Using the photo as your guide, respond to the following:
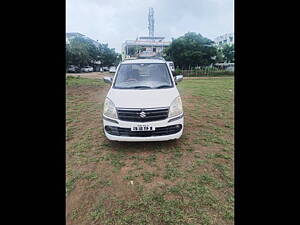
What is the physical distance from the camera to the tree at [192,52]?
27219 millimetres

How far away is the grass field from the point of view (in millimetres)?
1804

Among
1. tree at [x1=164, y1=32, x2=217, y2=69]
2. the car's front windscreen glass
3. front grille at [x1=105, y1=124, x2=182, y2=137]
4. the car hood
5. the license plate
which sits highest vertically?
tree at [x1=164, y1=32, x2=217, y2=69]

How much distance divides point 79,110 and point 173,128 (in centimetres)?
405

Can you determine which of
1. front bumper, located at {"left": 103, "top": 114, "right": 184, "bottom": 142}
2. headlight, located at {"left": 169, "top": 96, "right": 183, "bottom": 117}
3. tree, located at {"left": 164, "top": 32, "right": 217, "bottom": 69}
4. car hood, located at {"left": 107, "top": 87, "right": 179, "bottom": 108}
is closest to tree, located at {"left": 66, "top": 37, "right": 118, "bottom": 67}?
tree, located at {"left": 164, "top": 32, "right": 217, "bottom": 69}

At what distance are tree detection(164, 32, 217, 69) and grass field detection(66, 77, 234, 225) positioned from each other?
82.0 ft

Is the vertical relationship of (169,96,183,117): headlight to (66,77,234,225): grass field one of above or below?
above

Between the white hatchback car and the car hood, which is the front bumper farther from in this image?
the car hood

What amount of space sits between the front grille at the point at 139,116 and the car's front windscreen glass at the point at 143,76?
0.67 metres

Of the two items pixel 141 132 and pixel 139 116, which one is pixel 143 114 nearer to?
pixel 139 116

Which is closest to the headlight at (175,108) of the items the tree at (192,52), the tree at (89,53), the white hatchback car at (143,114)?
the white hatchback car at (143,114)

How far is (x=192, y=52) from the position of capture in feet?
89.3
